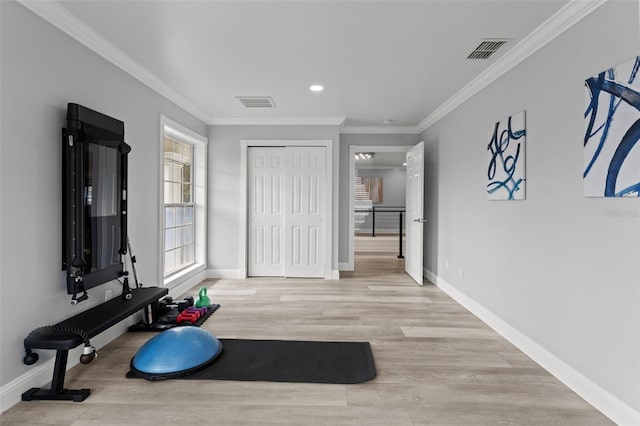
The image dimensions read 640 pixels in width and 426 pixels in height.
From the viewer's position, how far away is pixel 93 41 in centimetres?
281

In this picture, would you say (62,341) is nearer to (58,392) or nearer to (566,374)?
(58,392)

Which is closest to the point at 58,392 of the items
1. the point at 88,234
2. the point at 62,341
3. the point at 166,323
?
→ the point at 62,341

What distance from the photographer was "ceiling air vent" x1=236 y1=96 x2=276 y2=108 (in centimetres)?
441

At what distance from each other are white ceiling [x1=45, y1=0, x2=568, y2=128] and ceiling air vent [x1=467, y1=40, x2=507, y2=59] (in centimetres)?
7

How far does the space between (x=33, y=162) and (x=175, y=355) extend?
61.1 inches

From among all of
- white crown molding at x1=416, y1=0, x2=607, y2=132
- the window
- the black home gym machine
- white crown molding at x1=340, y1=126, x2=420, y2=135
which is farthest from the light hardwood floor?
white crown molding at x1=340, y1=126, x2=420, y2=135

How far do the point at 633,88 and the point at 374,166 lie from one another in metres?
11.4

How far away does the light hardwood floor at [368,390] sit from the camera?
2.01 metres

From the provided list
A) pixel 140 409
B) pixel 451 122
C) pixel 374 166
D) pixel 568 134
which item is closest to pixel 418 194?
pixel 451 122

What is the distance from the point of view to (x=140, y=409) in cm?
209

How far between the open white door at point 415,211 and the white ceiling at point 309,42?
3.69ft

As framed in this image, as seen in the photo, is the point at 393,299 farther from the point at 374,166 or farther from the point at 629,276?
the point at 374,166

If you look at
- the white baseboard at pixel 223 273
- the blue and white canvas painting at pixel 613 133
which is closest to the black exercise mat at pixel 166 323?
the white baseboard at pixel 223 273

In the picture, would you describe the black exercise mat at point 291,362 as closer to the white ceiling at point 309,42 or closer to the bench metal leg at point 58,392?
the bench metal leg at point 58,392
